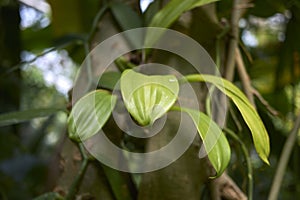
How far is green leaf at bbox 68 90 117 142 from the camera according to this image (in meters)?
0.37

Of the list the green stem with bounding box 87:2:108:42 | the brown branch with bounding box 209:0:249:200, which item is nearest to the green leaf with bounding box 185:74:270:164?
the brown branch with bounding box 209:0:249:200

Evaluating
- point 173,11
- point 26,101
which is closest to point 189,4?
point 173,11

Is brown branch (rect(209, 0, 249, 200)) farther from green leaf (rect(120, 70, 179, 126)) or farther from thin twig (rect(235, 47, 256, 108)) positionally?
green leaf (rect(120, 70, 179, 126))

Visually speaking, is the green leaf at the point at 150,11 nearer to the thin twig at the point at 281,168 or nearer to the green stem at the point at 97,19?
the green stem at the point at 97,19

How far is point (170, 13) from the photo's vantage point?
1.55 ft

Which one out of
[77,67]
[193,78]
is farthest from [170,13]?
[77,67]

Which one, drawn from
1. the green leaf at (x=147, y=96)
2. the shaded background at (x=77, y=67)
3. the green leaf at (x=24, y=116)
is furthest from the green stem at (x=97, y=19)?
the green leaf at (x=147, y=96)

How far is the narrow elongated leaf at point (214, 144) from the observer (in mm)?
348

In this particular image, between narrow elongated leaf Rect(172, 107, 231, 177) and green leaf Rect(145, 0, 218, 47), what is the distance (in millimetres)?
117

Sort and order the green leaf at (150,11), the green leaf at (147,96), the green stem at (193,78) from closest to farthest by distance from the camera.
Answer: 1. the green leaf at (147,96)
2. the green stem at (193,78)
3. the green leaf at (150,11)

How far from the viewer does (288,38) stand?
0.72 m

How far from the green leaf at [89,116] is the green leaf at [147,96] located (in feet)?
0.12

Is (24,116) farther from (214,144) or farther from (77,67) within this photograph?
(77,67)

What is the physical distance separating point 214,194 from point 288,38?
1.03ft
